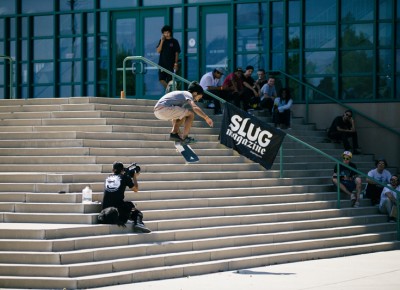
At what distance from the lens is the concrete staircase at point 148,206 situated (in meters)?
16.0

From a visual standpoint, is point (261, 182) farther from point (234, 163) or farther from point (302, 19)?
point (302, 19)

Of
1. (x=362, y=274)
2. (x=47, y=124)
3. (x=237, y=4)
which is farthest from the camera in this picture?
(x=237, y=4)

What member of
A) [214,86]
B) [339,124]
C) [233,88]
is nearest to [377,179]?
[339,124]

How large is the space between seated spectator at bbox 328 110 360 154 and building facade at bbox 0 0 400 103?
142 centimetres

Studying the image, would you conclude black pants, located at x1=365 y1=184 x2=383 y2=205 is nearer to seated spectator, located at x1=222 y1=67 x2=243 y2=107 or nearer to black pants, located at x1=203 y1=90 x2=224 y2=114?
seated spectator, located at x1=222 y1=67 x2=243 y2=107

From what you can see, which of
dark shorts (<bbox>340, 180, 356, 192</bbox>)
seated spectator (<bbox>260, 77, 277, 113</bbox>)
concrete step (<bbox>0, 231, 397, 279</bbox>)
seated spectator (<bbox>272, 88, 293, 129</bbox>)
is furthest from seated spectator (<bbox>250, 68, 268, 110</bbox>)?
concrete step (<bbox>0, 231, 397, 279</bbox>)

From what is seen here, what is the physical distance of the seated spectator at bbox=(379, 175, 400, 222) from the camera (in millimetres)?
22781

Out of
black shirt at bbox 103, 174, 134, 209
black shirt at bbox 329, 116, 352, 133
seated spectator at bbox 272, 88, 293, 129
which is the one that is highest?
seated spectator at bbox 272, 88, 293, 129

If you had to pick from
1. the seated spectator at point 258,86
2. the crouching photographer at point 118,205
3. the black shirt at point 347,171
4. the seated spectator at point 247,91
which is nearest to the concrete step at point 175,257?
the crouching photographer at point 118,205

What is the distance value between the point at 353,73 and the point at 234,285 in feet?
42.7

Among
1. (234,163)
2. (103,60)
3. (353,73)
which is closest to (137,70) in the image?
(103,60)

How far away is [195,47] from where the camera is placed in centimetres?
2934

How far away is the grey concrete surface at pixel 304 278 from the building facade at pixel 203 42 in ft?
30.0

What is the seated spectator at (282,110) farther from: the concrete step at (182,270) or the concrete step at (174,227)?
the concrete step at (182,270)
